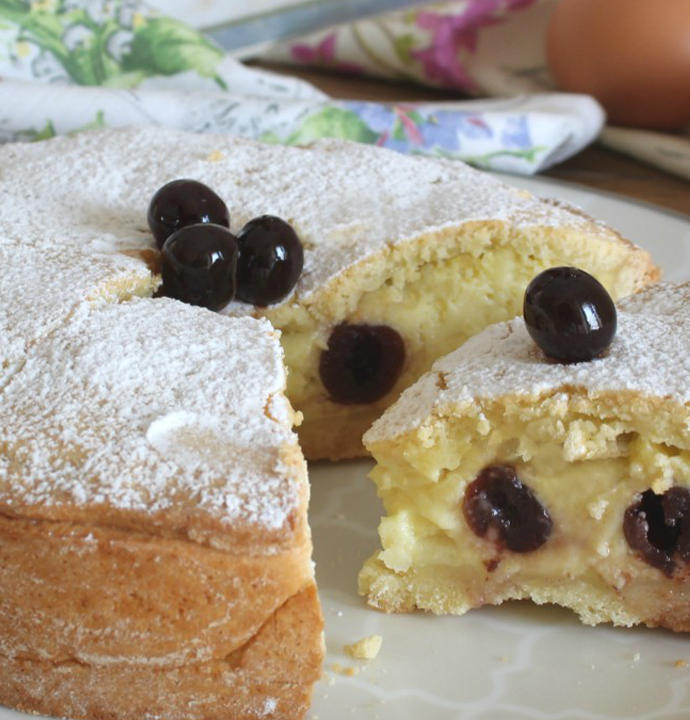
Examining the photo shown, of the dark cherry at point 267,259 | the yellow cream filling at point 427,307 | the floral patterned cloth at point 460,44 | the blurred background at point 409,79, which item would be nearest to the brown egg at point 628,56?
the blurred background at point 409,79

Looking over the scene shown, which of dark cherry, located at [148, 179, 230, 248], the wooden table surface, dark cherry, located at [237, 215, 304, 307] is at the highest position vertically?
dark cherry, located at [148, 179, 230, 248]

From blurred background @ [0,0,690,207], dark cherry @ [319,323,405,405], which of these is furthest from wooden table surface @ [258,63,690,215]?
dark cherry @ [319,323,405,405]

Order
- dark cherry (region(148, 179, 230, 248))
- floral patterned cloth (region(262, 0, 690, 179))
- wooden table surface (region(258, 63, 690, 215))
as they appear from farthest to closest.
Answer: floral patterned cloth (region(262, 0, 690, 179)), wooden table surface (region(258, 63, 690, 215)), dark cherry (region(148, 179, 230, 248))

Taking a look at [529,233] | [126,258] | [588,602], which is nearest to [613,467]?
[588,602]

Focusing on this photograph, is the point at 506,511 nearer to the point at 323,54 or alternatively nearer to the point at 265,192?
the point at 265,192

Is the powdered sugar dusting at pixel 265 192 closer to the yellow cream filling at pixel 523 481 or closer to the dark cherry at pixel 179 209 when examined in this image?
the dark cherry at pixel 179 209

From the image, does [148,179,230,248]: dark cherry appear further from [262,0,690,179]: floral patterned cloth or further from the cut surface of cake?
[262,0,690,179]: floral patterned cloth

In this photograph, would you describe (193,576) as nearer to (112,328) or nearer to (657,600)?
(112,328)
